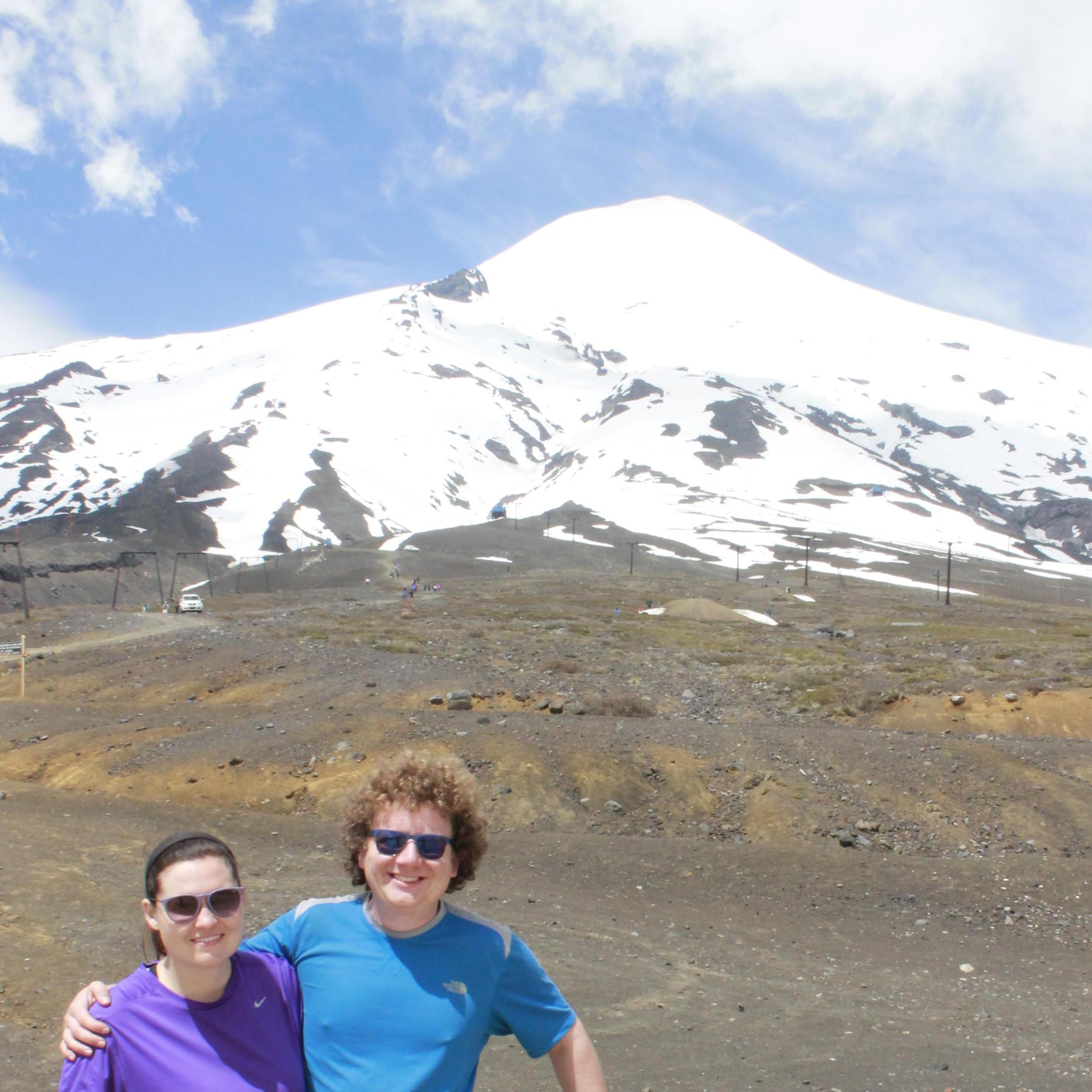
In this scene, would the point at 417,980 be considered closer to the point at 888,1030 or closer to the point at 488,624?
the point at 888,1030

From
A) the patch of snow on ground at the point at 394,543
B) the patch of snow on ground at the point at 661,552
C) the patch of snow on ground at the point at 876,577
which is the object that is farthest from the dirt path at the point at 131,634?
the patch of snow on ground at the point at 876,577

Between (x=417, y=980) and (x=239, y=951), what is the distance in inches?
27.7

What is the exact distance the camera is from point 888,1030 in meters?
11.4

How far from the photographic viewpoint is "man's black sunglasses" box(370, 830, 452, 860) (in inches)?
148

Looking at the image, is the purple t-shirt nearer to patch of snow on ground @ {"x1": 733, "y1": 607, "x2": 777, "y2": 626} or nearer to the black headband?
the black headband

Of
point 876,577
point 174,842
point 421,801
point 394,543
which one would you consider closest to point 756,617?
point 421,801

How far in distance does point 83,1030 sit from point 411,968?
1.18 m

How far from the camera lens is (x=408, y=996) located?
3627 millimetres

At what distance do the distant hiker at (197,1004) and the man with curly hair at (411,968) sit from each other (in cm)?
12

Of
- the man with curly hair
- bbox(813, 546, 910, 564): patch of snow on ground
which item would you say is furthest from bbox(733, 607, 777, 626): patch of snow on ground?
bbox(813, 546, 910, 564): patch of snow on ground

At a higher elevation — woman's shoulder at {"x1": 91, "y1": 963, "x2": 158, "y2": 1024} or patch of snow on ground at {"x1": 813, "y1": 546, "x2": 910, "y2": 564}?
patch of snow on ground at {"x1": 813, "y1": 546, "x2": 910, "y2": 564}

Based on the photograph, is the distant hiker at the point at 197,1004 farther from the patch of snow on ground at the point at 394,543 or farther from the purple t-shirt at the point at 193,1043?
the patch of snow on ground at the point at 394,543

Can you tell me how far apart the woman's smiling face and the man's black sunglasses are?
1.91 feet

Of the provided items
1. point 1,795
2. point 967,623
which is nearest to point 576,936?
point 1,795
